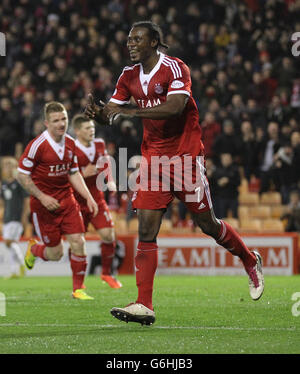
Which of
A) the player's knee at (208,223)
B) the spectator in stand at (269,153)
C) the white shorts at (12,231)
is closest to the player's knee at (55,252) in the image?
the player's knee at (208,223)

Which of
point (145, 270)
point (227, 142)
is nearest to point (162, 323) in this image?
point (145, 270)

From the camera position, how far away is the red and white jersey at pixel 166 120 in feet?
21.9

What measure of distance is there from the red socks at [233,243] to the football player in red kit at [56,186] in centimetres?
250

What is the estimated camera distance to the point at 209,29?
766 inches

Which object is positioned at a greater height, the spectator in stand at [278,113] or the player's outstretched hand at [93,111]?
the spectator in stand at [278,113]

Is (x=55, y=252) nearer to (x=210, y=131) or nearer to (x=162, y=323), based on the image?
(x=162, y=323)

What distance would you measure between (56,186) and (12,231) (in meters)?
4.95

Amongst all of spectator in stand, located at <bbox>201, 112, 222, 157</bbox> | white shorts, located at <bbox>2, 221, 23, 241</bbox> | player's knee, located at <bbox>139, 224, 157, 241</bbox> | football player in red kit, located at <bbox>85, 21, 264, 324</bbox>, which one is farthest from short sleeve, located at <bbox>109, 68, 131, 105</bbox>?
spectator in stand, located at <bbox>201, 112, 222, 157</bbox>

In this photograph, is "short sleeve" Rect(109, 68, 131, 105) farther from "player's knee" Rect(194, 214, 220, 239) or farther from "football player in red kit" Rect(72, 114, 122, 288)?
"football player in red kit" Rect(72, 114, 122, 288)

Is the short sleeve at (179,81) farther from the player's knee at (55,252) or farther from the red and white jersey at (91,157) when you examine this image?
the red and white jersey at (91,157)

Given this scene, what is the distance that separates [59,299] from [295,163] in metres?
7.35

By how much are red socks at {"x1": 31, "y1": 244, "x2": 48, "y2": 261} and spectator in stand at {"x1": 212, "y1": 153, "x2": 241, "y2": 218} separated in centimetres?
581

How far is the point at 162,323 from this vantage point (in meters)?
6.75

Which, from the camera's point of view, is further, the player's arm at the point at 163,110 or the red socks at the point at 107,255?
the red socks at the point at 107,255
